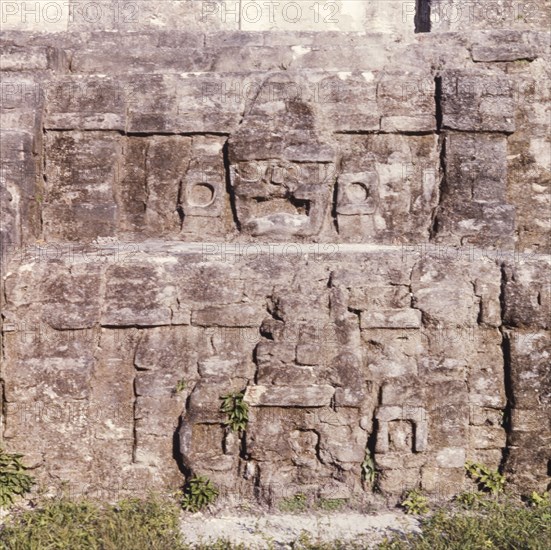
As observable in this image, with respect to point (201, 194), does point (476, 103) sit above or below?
above

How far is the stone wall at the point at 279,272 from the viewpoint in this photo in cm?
514

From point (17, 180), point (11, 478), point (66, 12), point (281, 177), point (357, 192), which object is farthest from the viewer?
point (66, 12)

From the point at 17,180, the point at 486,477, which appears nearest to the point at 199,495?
the point at 486,477

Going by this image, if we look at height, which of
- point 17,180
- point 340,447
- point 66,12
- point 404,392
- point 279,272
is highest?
point 66,12

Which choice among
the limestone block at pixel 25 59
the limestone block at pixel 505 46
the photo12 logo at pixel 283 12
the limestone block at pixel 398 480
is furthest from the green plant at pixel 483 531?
the photo12 logo at pixel 283 12

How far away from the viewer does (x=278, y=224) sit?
598 cm

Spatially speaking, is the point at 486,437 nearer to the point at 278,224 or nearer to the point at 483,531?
the point at 483,531

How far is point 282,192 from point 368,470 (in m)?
2.29

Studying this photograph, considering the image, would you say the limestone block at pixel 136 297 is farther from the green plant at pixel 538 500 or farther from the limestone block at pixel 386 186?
the green plant at pixel 538 500

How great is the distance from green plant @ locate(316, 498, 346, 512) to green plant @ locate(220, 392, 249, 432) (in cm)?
74

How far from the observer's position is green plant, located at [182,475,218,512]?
506 cm

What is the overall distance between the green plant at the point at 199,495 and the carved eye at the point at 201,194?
7.37 ft

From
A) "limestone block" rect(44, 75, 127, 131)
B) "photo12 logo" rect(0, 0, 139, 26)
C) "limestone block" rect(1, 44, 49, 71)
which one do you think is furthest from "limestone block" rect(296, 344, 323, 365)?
"photo12 logo" rect(0, 0, 139, 26)

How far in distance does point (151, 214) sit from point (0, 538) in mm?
2805
